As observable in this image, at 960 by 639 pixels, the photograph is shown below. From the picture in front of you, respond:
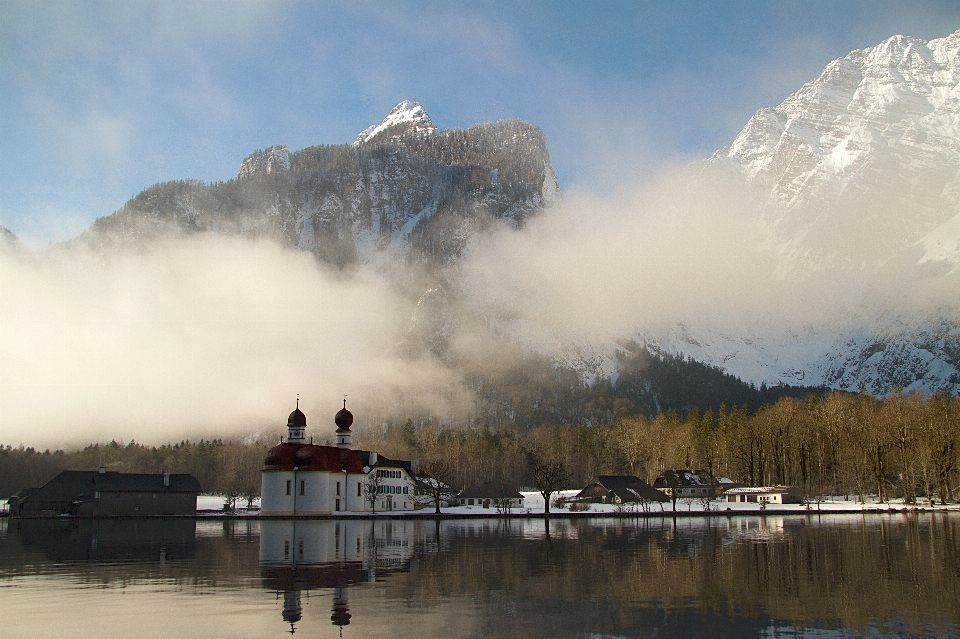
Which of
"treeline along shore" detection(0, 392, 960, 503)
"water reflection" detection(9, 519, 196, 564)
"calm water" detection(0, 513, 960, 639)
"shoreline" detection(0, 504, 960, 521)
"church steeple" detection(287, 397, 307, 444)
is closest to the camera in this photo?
"calm water" detection(0, 513, 960, 639)

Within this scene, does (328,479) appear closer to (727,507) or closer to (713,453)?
(727,507)

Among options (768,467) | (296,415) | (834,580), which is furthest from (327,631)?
(768,467)

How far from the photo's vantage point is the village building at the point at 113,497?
4316 inches

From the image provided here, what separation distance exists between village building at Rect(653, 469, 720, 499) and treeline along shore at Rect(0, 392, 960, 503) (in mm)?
4885

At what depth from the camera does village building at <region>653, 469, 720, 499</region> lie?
123000mm

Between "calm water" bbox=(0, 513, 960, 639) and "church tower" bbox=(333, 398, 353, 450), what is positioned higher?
"church tower" bbox=(333, 398, 353, 450)

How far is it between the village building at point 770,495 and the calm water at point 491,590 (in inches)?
2767

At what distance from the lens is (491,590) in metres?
27.3

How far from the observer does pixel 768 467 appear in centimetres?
13875

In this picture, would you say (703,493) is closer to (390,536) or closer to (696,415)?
(696,415)

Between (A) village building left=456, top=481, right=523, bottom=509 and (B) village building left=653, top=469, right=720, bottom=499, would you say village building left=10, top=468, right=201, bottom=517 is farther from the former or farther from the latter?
(B) village building left=653, top=469, right=720, bottom=499

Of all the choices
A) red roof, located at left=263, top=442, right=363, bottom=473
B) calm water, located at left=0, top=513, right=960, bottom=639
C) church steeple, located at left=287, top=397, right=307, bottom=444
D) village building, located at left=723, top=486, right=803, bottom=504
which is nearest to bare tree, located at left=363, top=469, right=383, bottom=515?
red roof, located at left=263, top=442, right=363, bottom=473

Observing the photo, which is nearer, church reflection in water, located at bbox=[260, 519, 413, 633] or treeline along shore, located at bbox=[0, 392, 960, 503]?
church reflection in water, located at bbox=[260, 519, 413, 633]

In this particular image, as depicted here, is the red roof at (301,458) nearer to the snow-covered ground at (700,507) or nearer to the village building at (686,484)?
the snow-covered ground at (700,507)
